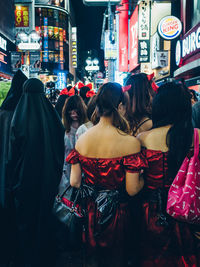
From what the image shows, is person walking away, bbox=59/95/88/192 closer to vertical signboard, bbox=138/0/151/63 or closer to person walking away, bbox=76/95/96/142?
person walking away, bbox=76/95/96/142

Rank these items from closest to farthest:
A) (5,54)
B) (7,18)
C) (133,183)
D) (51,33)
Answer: (133,183), (5,54), (7,18), (51,33)

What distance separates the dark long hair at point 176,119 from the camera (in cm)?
230

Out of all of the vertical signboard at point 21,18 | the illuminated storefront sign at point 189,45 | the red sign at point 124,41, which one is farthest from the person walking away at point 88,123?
the vertical signboard at point 21,18

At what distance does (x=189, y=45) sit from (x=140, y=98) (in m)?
7.23

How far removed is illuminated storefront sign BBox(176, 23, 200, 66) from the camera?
856 cm

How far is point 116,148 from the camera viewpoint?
2379 millimetres

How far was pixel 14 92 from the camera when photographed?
3.34 meters

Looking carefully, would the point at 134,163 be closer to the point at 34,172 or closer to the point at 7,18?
the point at 34,172

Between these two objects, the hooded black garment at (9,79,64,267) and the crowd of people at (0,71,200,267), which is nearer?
the crowd of people at (0,71,200,267)

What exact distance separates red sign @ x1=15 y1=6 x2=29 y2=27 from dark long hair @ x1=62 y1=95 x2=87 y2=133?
18.5m

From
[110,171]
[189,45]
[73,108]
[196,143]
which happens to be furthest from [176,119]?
[189,45]

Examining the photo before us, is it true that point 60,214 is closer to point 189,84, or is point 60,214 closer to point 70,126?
point 70,126

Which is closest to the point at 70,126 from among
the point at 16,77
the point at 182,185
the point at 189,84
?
the point at 16,77

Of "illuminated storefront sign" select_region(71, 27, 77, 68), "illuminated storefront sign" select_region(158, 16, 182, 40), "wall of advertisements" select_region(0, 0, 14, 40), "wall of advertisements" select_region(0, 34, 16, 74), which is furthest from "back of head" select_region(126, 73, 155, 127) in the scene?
"illuminated storefront sign" select_region(71, 27, 77, 68)
